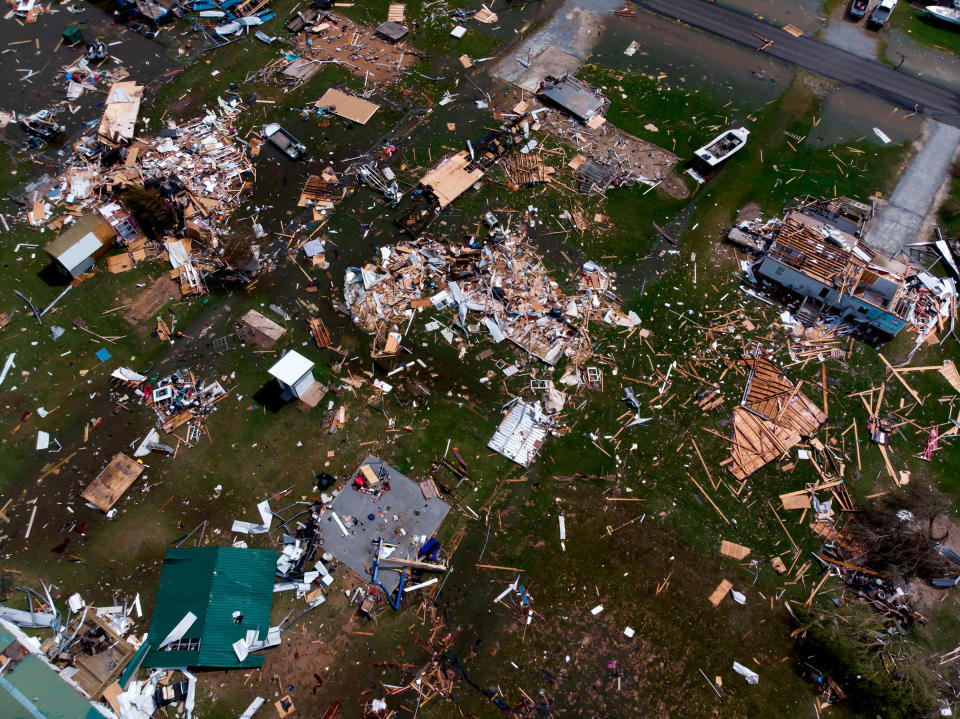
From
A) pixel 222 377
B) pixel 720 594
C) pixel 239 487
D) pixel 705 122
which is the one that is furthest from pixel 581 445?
pixel 705 122

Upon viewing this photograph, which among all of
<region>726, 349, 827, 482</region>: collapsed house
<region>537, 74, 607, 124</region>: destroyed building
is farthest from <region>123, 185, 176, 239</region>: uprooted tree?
<region>726, 349, 827, 482</region>: collapsed house

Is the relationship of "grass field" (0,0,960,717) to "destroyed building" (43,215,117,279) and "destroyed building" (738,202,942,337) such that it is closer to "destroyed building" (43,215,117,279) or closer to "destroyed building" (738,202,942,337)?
"destroyed building" (43,215,117,279)

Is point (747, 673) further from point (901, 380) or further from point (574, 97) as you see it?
point (574, 97)

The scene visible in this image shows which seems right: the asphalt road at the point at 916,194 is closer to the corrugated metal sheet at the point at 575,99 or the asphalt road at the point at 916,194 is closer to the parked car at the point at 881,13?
the parked car at the point at 881,13

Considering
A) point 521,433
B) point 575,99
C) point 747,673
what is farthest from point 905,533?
point 575,99

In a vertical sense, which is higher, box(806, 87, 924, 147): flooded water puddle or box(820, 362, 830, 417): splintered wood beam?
box(806, 87, 924, 147): flooded water puddle

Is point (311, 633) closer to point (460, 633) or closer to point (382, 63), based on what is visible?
point (460, 633)
